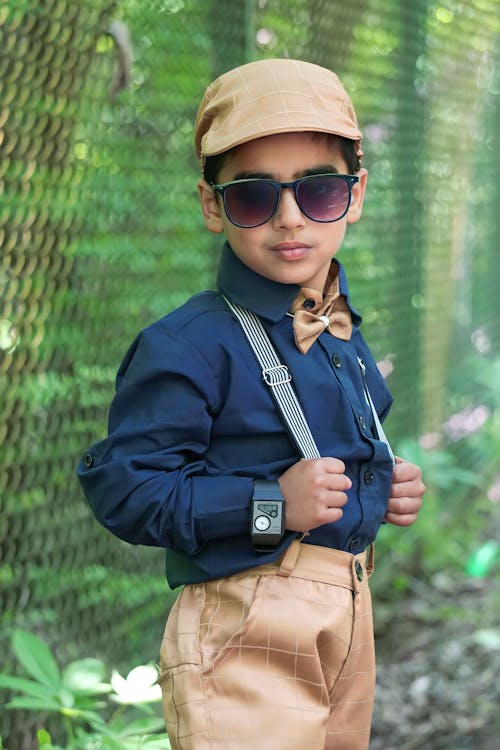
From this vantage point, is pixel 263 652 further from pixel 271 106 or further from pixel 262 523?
pixel 271 106

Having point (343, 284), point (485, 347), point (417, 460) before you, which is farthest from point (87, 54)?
point (485, 347)

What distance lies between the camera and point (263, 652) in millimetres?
2160

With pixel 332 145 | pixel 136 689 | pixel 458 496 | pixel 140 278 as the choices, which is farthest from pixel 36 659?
pixel 458 496

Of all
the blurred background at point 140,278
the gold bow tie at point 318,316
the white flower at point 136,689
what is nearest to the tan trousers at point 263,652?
the gold bow tie at point 318,316

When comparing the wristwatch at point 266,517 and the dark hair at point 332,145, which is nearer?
the wristwatch at point 266,517

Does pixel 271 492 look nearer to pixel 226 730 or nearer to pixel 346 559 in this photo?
pixel 346 559

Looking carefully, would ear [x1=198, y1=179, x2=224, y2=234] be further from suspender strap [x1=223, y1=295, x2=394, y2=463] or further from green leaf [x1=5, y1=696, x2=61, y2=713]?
green leaf [x1=5, y1=696, x2=61, y2=713]

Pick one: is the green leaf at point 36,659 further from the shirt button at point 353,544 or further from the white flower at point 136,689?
the shirt button at point 353,544

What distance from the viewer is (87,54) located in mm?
3416

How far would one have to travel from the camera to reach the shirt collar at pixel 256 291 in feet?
7.38

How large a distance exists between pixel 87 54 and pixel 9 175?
0.50 meters

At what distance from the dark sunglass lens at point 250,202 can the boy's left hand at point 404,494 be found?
613mm

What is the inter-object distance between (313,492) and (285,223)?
52 centimetres

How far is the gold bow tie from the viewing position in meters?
2.26
